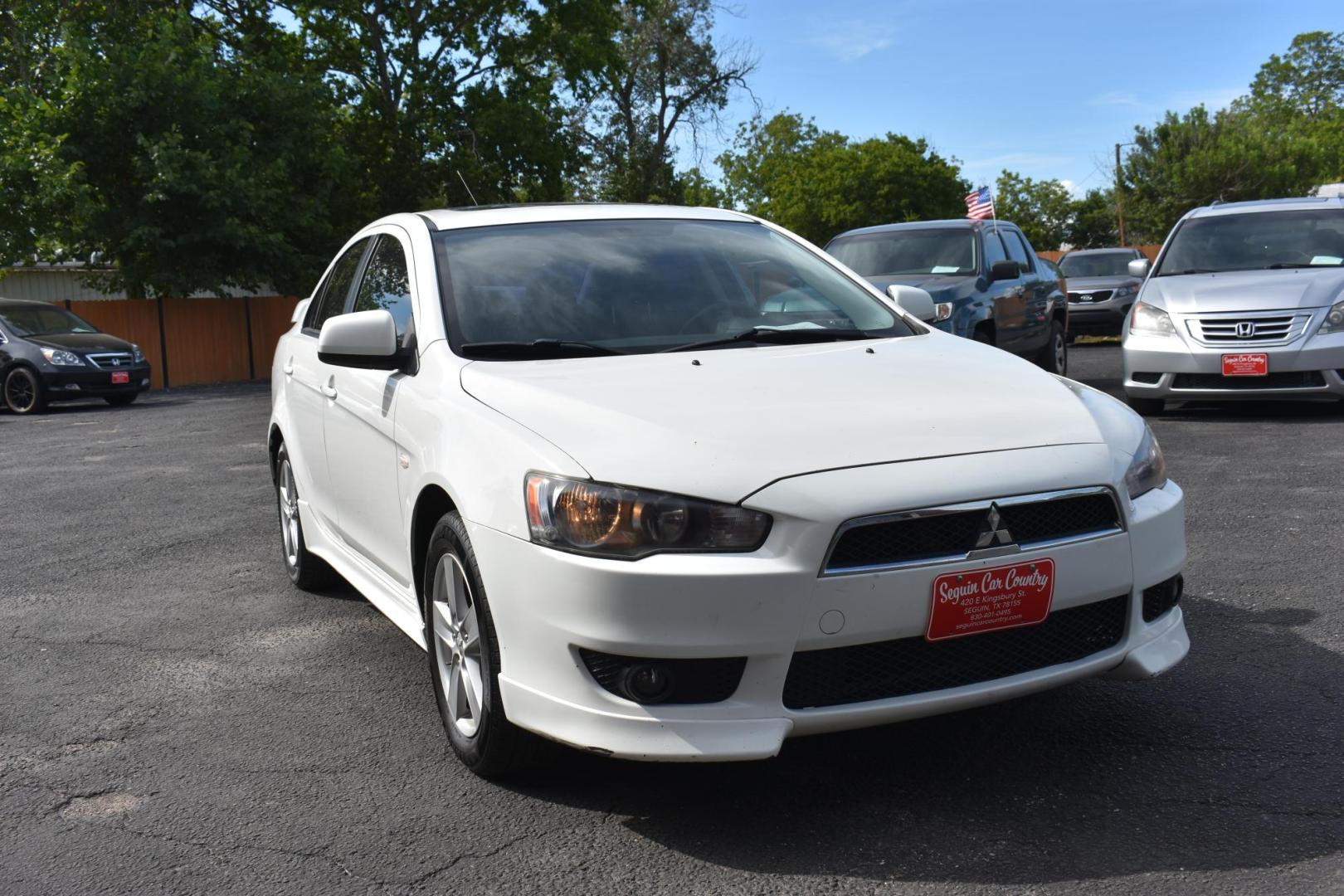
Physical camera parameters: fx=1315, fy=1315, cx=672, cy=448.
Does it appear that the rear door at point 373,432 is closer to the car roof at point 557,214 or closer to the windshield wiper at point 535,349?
the car roof at point 557,214

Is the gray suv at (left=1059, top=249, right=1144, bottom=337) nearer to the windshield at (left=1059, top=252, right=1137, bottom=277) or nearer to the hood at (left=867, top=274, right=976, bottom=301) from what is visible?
the windshield at (left=1059, top=252, right=1137, bottom=277)

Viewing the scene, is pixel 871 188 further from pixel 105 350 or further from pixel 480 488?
pixel 480 488

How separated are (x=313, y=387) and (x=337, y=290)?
0.56 meters

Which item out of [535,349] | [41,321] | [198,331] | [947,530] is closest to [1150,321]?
[535,349]

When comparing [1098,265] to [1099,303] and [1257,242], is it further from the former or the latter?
[1257,242]

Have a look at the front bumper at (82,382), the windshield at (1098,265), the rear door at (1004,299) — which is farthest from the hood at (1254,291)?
the front bumper at (82,382)

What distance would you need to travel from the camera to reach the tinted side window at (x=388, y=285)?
444 centimetres

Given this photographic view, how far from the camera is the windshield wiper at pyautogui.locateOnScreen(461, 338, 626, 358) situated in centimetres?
389

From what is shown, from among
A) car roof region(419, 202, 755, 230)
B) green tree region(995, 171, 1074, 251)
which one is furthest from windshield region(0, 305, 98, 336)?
green tree region(995, 171, 1074, 251)

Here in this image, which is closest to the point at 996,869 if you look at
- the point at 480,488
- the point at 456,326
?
the point at 480,488

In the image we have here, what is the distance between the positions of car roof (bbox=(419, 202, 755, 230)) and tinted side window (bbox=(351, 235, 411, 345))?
0.18 meters

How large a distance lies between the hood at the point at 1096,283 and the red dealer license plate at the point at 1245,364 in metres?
11.2

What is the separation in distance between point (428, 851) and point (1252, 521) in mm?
4900

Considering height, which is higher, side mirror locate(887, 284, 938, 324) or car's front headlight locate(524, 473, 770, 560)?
side mirror locate(887, 284, 938, 324)
